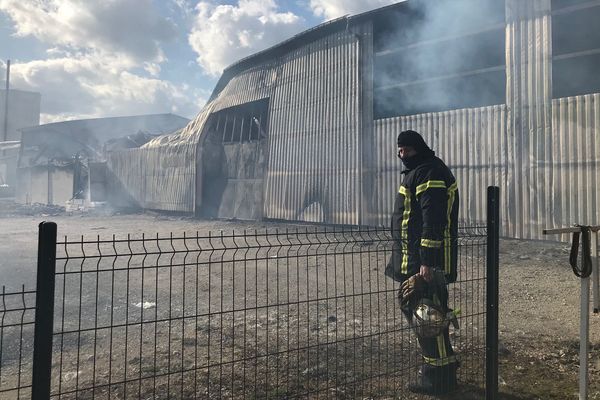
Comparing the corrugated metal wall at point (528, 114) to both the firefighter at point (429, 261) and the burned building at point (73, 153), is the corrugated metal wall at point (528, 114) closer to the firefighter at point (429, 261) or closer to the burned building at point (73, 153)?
the firefighter at point (429, 261)

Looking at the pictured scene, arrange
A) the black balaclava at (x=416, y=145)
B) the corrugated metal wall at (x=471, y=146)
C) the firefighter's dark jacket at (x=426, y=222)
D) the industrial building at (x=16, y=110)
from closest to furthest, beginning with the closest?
the firefighter's dark jacket at (x=426, y=222), the black balaclava at (x=416, y=145), the corrugated metal wall at (x=471, y=146), the industrial building at (x=16, y=110)

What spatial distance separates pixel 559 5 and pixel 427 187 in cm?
735

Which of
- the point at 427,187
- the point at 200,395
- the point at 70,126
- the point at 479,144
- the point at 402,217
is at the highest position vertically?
the point at 70,126

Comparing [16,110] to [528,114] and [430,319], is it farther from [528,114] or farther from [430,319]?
[430,319]

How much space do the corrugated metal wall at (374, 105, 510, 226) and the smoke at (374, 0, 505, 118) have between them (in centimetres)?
97

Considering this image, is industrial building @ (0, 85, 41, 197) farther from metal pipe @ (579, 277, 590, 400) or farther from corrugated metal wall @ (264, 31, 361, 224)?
metal pipe @ (579, 277, 590, 400)

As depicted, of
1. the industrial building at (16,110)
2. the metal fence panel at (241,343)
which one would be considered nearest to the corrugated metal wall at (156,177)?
the metal fence panel at (241,343)

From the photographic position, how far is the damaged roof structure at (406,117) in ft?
26.3

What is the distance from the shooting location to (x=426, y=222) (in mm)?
2998

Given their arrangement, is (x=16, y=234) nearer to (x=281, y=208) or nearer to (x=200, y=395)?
(x=281, y=208)

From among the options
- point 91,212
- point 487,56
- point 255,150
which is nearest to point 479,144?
point 487,56

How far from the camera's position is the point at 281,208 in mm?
13047

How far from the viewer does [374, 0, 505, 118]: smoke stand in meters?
9.33

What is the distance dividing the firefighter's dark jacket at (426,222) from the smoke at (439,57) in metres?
7.14
